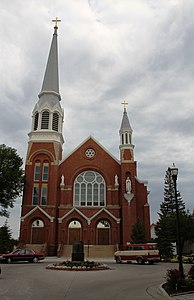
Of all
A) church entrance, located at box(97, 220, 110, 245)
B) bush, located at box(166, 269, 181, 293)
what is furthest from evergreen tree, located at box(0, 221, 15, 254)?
bush, located at box(166, 269, 181, 293)

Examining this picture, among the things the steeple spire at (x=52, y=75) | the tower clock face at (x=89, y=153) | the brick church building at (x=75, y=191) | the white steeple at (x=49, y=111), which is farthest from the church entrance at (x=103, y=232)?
the steeple spire at (x=52, y=75)

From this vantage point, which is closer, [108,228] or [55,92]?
[108,228]

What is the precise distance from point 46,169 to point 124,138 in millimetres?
12333

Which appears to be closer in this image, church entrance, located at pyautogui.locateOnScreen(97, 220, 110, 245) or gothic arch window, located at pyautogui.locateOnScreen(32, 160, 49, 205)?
church entrance, located at pyautogui.locateOnScreen(97, 220, 110, 245)

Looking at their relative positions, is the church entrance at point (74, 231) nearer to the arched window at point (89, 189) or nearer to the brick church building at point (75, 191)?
the brick church building at point (75, 191)

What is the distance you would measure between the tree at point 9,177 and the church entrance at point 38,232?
13.3 ft

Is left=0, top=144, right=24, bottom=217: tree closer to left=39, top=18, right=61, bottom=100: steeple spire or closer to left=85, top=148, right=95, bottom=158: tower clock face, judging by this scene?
left=85, top=148, right=95, bottom=158: tower clock face

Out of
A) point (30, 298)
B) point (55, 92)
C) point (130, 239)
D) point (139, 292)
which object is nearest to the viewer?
point (30, 298)

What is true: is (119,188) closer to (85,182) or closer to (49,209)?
(85,182)

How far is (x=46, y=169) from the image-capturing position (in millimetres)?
41250

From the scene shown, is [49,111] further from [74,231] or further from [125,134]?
[74,231]

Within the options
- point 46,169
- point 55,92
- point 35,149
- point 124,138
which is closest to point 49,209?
point 46,169

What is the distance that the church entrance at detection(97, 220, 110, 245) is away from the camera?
38.2 metres

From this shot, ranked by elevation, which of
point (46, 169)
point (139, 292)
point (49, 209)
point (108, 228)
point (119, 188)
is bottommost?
point (139, 292)
